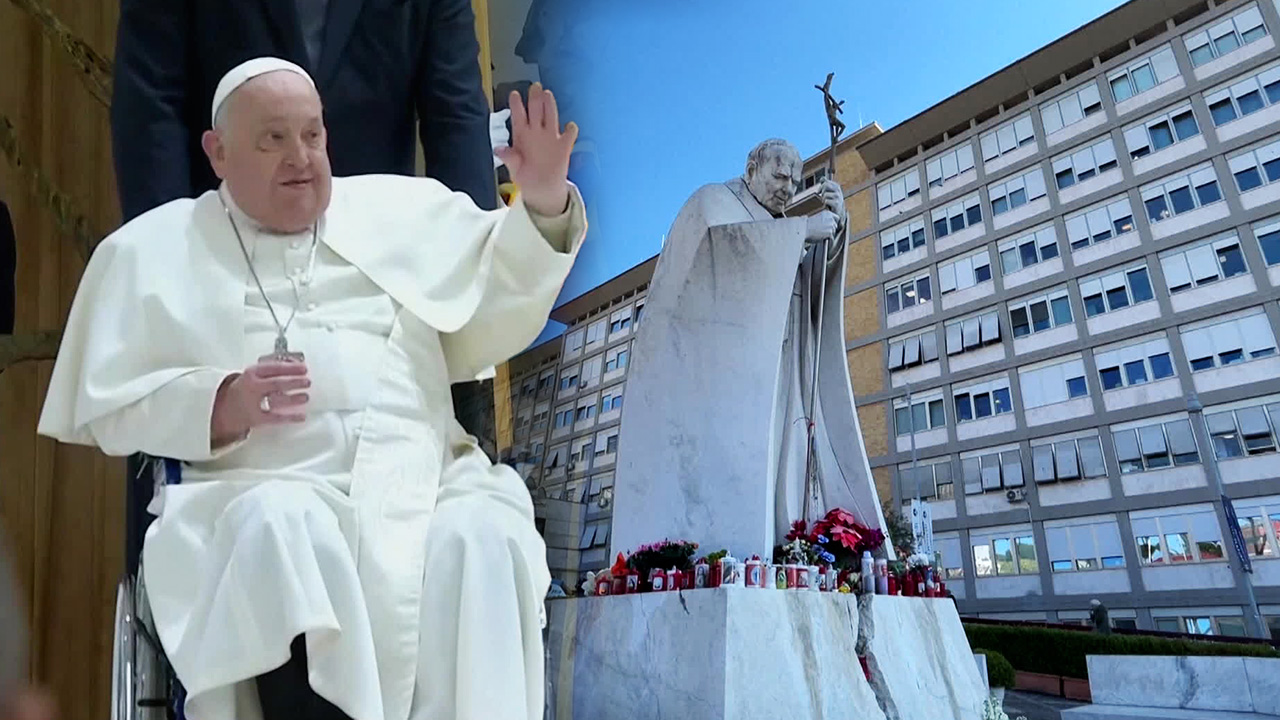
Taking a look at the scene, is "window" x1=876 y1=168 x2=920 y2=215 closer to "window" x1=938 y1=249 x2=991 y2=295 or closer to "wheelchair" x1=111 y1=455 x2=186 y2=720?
"window" x1=938 y1=249 x2=991 y2=295

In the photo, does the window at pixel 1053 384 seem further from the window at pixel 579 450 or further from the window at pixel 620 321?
the window at pixel 579 450

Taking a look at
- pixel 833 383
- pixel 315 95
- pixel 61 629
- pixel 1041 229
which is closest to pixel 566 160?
pixel 315 95

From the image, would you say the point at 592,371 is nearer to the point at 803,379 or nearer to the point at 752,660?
the point at 752,660

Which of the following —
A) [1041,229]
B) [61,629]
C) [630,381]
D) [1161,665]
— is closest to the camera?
[61,629]

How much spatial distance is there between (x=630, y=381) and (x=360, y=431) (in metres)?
3.61

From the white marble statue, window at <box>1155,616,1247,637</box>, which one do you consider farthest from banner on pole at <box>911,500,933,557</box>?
the white marble statue

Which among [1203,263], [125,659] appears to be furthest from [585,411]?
[1203,263]

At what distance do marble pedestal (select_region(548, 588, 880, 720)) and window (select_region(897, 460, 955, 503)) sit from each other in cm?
1345

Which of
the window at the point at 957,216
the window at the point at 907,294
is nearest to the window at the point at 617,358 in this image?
the window at the point at 907,294

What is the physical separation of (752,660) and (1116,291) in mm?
14458

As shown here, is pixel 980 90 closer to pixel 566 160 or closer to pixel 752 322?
pixel 752 322

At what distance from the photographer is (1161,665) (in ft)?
20.6

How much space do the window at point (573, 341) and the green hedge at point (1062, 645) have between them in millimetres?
9935

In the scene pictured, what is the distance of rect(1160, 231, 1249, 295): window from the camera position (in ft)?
45.9
